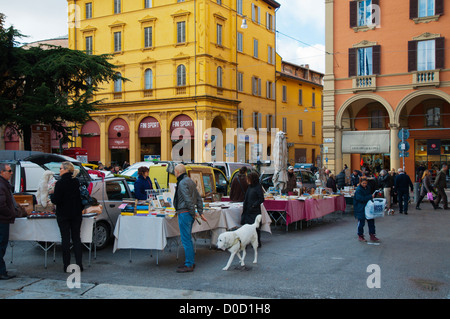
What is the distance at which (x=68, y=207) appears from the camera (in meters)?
8.03

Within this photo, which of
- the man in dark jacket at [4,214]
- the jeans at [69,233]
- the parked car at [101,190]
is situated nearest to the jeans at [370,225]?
the parked car at [101,190]

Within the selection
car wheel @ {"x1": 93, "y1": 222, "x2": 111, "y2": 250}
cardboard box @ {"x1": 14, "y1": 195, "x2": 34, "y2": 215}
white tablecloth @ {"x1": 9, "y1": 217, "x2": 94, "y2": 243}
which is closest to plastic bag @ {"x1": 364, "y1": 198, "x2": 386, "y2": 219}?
car wheel @ {"x1": 93, "y1": 222, "x2": 111, "y2": 250}

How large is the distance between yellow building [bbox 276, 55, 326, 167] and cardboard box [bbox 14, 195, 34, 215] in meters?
38.1

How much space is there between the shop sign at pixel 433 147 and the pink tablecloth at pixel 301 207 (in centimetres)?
1760

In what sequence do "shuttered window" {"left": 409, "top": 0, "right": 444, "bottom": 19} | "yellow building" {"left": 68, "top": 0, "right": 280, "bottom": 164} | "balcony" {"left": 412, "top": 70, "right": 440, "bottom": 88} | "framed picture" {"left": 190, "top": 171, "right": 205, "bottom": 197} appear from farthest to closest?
"yellow building" {"left": 68, "top": 0, "right": 280, "bottom": 164} → "shuttered window" {"left": 409, "top": 0, "right": 444, "bottom": 19} → "balcony" {"left": 412, "top": 70, "right": 440, "bottom": 88} → "framed picture" {"left": 190, "top": 171, "right": 205, "bottom": 197}

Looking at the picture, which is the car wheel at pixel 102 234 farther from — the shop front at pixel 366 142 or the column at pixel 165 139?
the column at pixel 165 139

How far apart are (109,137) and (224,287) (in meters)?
36.1

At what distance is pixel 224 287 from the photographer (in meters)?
7.20

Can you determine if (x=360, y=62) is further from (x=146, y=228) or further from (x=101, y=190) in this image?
(x=146, y=228)

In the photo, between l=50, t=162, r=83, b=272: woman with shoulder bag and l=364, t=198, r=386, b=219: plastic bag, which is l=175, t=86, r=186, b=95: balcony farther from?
l=50, t=162, r=83, b=272: woman with shoulder bag

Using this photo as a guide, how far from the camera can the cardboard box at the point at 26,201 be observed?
977 centimetres

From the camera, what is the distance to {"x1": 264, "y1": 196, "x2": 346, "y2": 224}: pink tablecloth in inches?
500

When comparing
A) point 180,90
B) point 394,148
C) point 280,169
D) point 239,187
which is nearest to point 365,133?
point 394,148
